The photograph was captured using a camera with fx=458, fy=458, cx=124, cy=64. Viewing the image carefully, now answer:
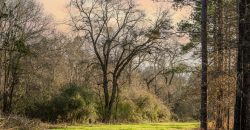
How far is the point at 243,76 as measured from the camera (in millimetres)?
19531

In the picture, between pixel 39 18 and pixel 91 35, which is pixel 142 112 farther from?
pixel 39 18

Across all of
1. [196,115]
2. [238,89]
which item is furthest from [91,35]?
[238,89]

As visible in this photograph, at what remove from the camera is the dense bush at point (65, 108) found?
1604 inches

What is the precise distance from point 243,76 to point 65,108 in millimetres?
23731

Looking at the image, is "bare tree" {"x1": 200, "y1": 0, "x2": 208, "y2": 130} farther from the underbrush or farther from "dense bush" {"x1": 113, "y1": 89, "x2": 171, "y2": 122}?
"dense bush" {"x1": 113, "y1": 89, "x2": 171, "y2": 122}

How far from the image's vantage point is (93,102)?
145 feet

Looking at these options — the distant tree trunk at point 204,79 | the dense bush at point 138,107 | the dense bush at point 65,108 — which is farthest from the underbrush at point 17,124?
the dense bush at point 138,107

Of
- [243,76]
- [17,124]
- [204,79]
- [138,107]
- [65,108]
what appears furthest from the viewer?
[138,107]

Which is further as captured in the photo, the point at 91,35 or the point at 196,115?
the point at 196,115

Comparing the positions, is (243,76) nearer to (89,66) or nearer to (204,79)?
(204,79)

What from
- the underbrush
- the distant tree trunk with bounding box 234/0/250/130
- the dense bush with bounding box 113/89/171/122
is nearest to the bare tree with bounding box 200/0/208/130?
the distant tree trunk with bounding box 234/0/250/130

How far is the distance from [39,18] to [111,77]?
1121cm

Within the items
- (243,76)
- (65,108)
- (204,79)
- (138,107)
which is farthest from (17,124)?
(138,107)

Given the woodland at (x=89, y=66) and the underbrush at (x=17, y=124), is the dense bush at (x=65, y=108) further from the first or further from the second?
the underbrush at (x=17, y=124)
